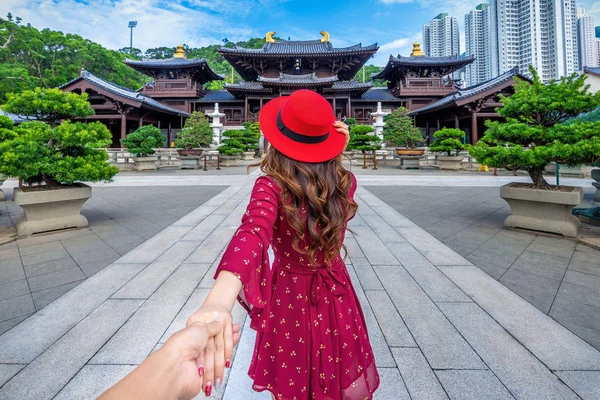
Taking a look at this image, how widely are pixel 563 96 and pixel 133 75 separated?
2031 inches

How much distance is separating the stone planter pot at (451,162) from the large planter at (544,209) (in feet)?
42.7

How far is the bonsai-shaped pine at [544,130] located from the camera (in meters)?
4.81

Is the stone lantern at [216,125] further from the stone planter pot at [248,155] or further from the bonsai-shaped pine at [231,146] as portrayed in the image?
the bonsai-shaped pine at [231,146]

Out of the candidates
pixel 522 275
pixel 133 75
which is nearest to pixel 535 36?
pixel 133 75

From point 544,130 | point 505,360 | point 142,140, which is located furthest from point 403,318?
point 142,140

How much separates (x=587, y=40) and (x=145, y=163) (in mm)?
82412

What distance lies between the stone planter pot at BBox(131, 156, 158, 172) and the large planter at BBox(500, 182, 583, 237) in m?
18.4

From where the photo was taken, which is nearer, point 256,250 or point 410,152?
point 256,250

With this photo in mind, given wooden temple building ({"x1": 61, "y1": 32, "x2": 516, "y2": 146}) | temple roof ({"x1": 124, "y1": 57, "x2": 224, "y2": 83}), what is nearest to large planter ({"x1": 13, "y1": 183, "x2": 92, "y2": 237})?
wooden temple building ({"x1": 61, "y1": 32, "x2": 516, "y2": 146})

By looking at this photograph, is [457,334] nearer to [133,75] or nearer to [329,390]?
[329,390]

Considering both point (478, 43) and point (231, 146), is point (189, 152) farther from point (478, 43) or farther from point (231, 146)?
point (478, 43)

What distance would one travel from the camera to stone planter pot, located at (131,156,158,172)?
18406mm

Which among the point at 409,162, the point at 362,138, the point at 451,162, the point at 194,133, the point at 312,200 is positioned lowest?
the point at 312,200

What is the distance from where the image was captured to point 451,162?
1759cm
